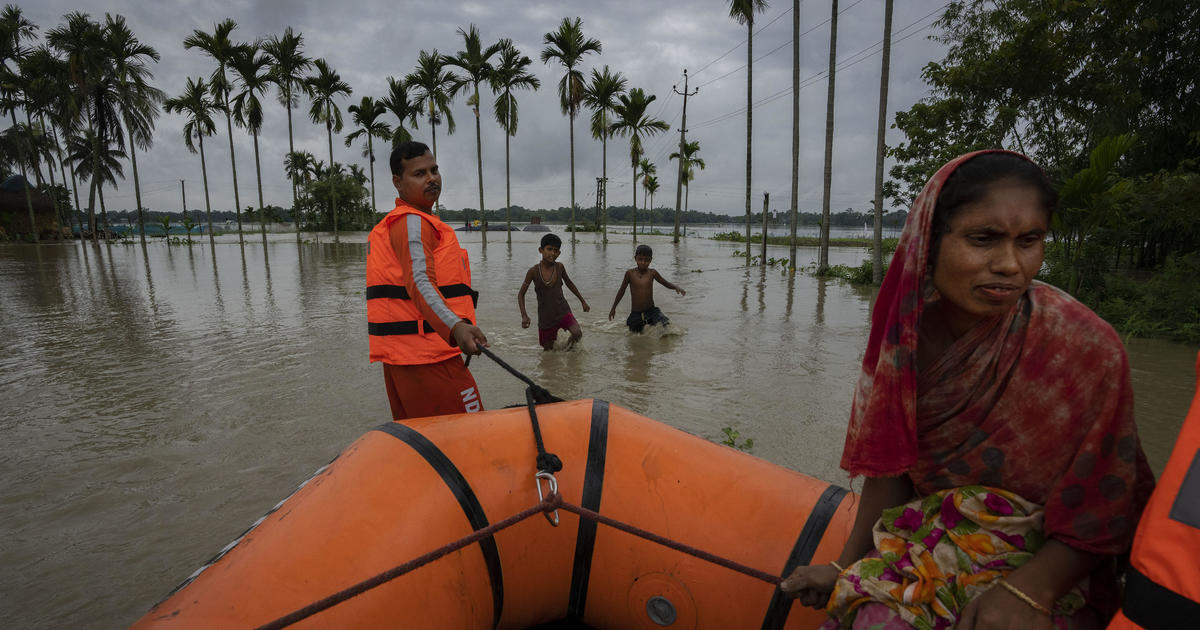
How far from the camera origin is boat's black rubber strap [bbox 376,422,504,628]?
188 centimetres

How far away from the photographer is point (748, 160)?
780 inches

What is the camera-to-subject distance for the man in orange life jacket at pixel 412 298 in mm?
2635

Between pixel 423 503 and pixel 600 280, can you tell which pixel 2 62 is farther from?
pixel 423 503

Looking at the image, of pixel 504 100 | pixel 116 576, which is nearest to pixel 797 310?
pixel 116 576

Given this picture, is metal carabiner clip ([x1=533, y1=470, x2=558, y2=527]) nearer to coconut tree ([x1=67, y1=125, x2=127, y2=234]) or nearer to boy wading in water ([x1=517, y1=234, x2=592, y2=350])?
boy wading in water ([x1=517, y1=234, x2=592, y2=350])

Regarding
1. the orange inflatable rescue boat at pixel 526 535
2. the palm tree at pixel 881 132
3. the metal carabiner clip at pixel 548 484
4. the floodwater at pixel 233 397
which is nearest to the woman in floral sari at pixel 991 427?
the orange inflatable rescue boat at pixel 526 535

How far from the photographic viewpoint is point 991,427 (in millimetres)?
1149

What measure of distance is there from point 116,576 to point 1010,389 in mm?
3678

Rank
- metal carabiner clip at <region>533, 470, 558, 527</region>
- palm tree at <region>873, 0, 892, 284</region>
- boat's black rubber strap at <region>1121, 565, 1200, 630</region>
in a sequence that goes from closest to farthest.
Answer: boat's black rubber strap at <region>1121, 565, 1200, 630</region> < metal carabiner clip at <region>533, 470, 558, 527</region> < palm tree at <region>873, 0, 892, 284</region>

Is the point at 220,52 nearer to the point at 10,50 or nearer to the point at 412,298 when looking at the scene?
the point at 10,50

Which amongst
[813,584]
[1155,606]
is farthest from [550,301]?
[1155,606]

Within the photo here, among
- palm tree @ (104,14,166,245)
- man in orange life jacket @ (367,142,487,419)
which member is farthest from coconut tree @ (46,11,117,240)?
man in orange life jacket @ (367,142,487,419)

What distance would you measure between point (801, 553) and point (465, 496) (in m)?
1.10

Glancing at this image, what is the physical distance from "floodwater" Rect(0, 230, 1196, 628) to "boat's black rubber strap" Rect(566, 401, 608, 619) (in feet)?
6.56
